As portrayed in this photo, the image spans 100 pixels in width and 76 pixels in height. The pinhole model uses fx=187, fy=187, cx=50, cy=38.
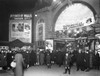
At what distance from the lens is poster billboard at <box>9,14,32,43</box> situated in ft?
60.7

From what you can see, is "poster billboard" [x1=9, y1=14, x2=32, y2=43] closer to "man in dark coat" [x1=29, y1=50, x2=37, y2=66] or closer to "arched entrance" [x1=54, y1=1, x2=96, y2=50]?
"arched entrance" [x1=54, y1=1, x2=96, y2=50]

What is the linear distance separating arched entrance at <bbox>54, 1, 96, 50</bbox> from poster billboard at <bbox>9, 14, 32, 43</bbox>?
2731 mm

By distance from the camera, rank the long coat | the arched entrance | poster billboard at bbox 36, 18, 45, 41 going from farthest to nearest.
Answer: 1. poster billboard at bbox 36, 18, 45, 41
2. the arched entrance
3. the long coat

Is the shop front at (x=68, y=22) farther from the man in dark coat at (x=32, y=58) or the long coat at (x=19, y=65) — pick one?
the long coat at (x=19, y=65)

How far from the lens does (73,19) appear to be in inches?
667

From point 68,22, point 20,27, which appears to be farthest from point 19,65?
point 20,27

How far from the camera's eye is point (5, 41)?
18766mm

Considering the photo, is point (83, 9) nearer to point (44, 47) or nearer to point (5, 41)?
point (44, 47)

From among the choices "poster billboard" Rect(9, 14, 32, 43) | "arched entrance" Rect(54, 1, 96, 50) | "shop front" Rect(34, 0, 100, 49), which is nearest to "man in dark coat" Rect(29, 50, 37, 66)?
"shop front" Rect(34, 0, 100, 49)

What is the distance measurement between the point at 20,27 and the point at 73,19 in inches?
212

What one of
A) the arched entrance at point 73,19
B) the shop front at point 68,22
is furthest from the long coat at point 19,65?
the arched entrance at point 73,19

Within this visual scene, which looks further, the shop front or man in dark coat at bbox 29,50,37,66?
the shop front

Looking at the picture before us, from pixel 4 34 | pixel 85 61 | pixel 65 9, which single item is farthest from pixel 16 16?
pixel 85 61

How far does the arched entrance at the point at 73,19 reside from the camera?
605 inches
